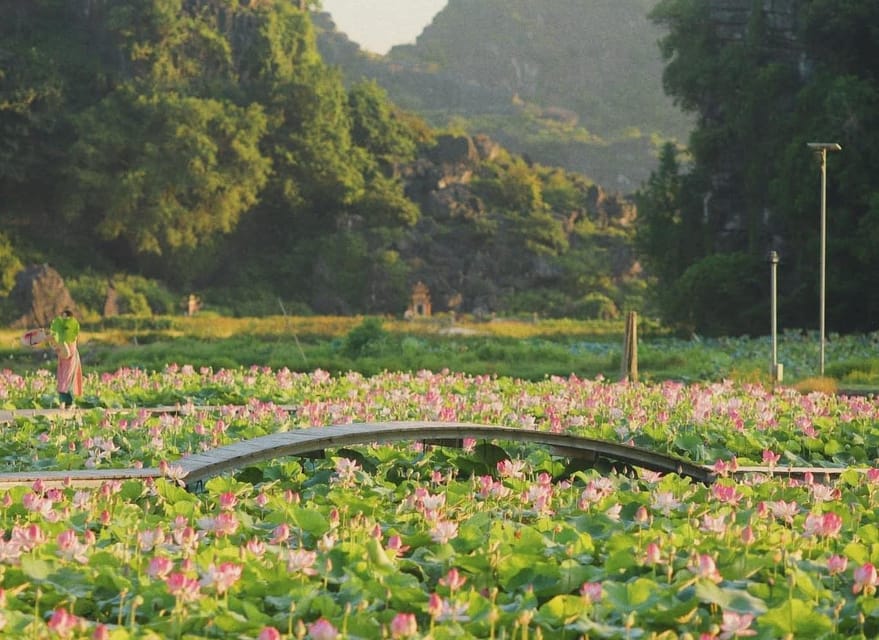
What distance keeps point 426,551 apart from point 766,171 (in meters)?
26.5

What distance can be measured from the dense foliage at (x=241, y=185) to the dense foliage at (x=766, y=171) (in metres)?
11.5

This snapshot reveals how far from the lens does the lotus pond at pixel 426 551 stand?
3939 millimetres

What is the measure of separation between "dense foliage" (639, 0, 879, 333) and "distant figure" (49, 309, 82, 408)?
59.0ft

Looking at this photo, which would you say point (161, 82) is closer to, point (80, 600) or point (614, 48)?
point (80, 600)

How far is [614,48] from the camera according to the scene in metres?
110

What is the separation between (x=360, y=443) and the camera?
7.46 meters

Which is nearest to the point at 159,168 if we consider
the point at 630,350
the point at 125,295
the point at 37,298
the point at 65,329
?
the point at 125,295

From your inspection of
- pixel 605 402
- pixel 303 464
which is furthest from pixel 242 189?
pixel 303 464

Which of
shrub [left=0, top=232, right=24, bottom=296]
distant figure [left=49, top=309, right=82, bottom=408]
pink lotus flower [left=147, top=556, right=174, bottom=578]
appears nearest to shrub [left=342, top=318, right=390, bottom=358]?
distant figure [left=49, top=309, right=82, bottom=408]

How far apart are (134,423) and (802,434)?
4.67 meters

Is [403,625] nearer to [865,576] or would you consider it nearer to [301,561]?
[301,561]

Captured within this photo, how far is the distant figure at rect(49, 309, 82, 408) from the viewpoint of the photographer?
445 inches

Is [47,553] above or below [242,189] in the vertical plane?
below

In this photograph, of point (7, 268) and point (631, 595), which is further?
point (7, 268)
